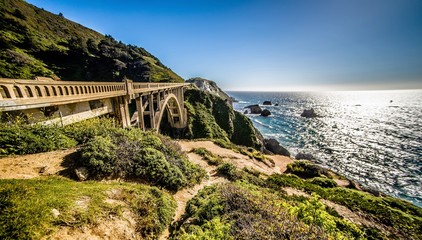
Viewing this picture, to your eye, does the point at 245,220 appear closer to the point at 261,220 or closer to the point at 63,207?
the point at 261,220

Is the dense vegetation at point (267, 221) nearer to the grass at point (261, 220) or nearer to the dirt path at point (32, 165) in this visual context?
the grass at point (261, 220)

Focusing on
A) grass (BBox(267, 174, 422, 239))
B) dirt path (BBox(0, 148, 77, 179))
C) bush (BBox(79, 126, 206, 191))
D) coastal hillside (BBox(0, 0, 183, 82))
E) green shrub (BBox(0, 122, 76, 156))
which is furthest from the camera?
coastal hillside (BBox(0, 0, 183, 82))

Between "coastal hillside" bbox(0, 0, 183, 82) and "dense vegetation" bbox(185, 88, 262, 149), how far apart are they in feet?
43.9

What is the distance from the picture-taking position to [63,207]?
12.6ft

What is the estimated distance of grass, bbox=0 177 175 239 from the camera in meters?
3.01

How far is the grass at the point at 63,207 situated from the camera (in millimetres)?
3014

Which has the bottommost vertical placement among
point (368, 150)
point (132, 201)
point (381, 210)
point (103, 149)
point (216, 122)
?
point (368, 150)

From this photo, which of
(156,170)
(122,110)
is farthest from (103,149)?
(122,110)

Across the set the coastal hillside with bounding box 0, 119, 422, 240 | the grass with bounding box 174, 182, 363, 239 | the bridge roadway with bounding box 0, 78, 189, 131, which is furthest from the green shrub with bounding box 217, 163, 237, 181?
the bridge roadway with bounding box 0, 78, 189, 131

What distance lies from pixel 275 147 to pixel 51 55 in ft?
189

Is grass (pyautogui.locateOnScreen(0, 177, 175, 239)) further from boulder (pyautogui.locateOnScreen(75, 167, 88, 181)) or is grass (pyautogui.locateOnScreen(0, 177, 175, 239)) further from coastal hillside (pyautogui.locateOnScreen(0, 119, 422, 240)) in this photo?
boulder (pyautogui.locateOnScreen(75, 167, 88, 181))

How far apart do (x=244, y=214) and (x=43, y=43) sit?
59018 millimetres

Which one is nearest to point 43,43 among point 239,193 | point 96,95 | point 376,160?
point 96,95

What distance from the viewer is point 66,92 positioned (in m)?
7.09
